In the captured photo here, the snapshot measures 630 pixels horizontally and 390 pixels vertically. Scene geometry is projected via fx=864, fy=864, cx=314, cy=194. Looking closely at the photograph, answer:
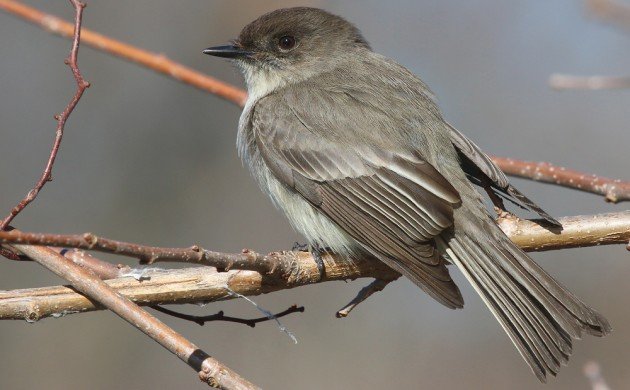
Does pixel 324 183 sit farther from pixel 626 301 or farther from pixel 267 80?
pixel 626 301

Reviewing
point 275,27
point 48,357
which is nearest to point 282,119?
point 275,27

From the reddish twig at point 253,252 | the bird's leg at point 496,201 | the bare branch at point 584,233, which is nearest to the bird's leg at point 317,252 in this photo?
the reddish twig at point 253,252

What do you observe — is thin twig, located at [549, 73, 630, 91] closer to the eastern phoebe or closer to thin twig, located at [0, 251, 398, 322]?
the eastern phoebe

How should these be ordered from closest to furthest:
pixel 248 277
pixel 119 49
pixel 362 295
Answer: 1. pixel 248 277
2. pixel 362 295
3. pixel 119 49

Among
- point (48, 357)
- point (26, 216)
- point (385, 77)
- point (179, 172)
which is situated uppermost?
point (385, 77)

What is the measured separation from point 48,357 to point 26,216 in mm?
1731

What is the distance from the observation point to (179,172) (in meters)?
10.7

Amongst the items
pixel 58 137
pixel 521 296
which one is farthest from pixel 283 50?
pixel 58 137

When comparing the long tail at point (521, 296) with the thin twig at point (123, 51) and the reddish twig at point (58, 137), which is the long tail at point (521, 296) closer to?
the thin twig at point (123, 51)

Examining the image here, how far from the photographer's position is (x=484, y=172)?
479 cm

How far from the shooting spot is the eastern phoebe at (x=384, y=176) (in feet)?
13.7

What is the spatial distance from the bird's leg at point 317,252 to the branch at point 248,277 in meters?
0.02

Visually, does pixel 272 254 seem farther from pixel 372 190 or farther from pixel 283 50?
pixel 283 50

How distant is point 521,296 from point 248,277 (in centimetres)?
136
